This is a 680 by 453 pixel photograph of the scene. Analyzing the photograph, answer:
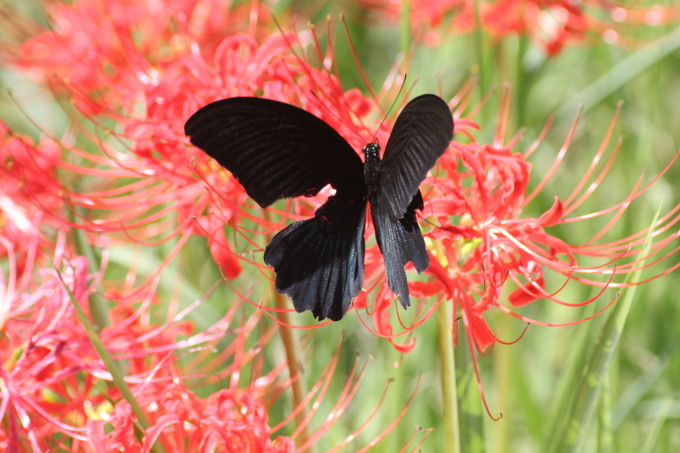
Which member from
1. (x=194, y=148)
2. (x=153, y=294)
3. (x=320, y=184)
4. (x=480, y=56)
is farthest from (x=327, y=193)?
(x=480, y=56)

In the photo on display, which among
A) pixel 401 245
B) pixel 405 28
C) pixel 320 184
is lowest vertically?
pixel 401 245

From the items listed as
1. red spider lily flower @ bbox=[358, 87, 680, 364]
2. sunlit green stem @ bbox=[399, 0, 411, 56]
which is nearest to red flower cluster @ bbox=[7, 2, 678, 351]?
red spider lily flower @ bbox=[358, 87, 680, 364]

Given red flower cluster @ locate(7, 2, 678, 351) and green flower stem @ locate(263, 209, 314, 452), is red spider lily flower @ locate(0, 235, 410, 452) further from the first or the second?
red flower cluster @ locate(7, 2, 678, 351)

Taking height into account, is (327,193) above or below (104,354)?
above

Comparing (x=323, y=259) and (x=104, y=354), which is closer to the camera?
(x=104, y=354)

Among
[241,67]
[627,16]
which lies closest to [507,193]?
[241,67]

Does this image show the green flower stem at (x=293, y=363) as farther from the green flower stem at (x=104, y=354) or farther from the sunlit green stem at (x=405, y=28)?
the sunlit green stem at (x=405, y=28)

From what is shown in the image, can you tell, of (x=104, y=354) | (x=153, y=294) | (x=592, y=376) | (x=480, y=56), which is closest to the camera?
(x=104, y=354)

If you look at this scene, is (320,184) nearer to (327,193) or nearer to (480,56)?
(327,193)
